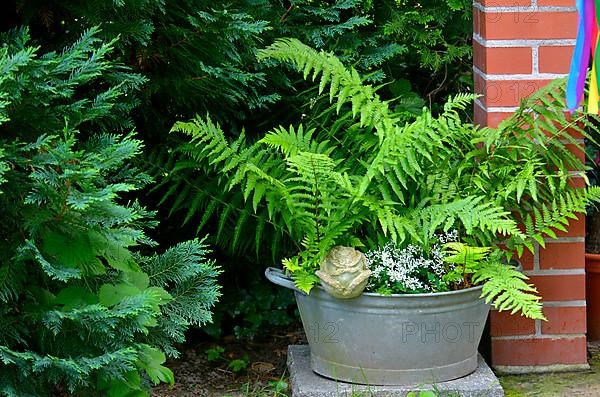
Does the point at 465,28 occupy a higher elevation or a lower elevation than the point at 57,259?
higher

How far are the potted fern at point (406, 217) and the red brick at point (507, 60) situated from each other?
14 cm

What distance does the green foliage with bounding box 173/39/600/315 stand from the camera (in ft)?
10.2

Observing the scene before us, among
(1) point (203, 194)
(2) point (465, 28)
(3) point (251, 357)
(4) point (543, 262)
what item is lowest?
(3) point (251, 357)

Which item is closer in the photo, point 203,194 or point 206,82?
point 206,82

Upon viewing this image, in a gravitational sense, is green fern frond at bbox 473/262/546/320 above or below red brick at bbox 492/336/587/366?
above

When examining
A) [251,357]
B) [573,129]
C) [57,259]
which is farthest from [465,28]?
[57,259]

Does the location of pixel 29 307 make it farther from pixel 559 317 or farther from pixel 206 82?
pixel 559 317

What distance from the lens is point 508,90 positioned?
135 inches

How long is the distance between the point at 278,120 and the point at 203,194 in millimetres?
486

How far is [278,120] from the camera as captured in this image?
3.86 m

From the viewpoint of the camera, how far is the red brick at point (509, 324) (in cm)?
357

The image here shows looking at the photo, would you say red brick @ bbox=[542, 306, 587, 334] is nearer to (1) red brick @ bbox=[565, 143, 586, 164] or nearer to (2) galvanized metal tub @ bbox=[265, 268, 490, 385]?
(2) galvanized metal tub @ bbox=[265, 268, 490, 385]

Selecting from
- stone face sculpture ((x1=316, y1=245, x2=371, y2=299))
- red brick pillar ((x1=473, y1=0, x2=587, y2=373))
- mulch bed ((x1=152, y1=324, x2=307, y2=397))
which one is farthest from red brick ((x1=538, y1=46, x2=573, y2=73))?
mulch bed ((x1=152, y1=324, x2=307, y2=397))

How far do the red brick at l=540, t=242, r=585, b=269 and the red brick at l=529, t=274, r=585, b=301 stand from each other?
0.13ft
